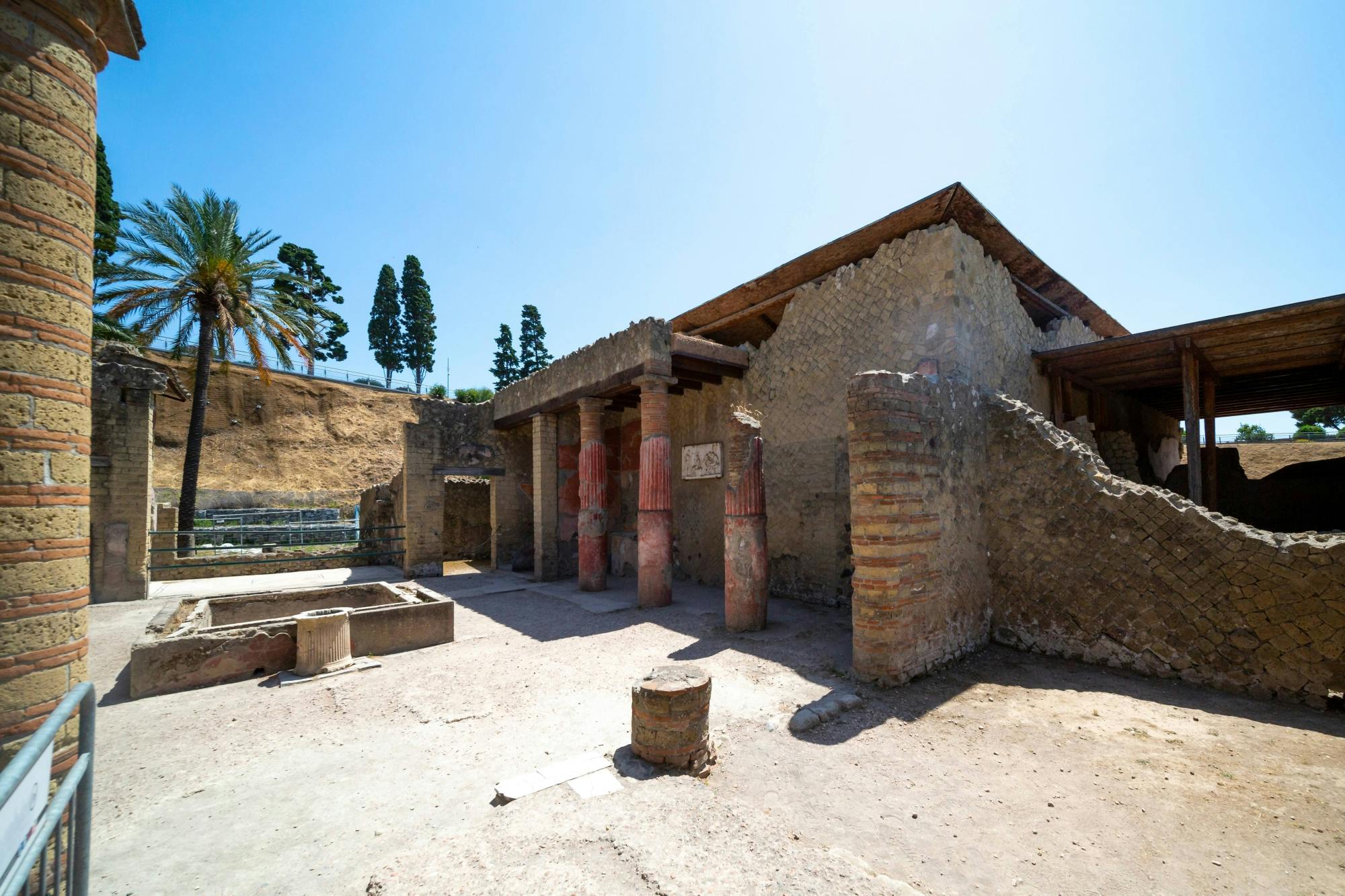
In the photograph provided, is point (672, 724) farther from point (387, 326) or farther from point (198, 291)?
point (387, 326)

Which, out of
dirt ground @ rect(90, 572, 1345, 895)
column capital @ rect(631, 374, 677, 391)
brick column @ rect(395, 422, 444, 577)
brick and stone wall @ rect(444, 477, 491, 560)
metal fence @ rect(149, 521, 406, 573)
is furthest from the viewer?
brick and stone wall @ rect(444, 477, 491, 560)

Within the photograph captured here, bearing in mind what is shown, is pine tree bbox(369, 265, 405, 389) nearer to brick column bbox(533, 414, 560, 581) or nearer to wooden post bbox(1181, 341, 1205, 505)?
brick column bbox(533, 414, 560, 581)

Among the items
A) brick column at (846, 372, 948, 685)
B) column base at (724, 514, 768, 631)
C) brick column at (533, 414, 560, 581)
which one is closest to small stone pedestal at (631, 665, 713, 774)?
brick column at (846, 372, 948, 685)

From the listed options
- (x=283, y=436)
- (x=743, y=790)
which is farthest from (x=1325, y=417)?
(x=283, y=436)

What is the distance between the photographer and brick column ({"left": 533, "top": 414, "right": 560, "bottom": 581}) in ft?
38.0

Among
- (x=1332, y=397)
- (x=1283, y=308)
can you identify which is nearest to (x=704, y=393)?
Result: (x=1283, y=308)

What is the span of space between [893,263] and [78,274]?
785cm

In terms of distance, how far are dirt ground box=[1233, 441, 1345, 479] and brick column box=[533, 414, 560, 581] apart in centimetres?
2182

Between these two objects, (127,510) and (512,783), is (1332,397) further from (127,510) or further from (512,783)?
(127,510)

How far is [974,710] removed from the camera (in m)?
4.60

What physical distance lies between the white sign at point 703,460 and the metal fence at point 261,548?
6.50 metres

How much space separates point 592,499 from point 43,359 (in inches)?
314

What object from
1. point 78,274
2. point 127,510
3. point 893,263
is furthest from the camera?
point 127,510

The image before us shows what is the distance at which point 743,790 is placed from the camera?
3402 millimetres
